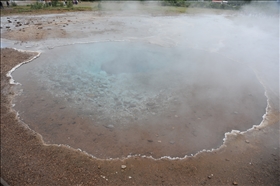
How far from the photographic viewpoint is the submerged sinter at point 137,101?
382 cm

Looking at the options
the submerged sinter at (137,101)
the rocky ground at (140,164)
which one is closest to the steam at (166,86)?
the submerged sinter at (137,101)

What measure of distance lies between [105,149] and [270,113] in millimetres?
3394

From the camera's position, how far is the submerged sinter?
382 cm

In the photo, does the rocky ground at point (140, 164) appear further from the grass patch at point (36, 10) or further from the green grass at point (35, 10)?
the grass patch at point (36, 10)

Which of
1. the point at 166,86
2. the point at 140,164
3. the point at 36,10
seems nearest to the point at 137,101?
the point at 166,86

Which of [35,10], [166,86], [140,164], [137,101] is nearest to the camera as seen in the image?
[140,164]

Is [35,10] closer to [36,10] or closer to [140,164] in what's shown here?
[36,10]

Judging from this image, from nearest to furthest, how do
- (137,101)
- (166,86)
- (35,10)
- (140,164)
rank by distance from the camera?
(140,164) → (137,101) → (166,86) → (35,10)

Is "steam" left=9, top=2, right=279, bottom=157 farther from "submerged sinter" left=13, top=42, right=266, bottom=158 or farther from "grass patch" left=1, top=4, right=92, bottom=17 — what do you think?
"grass patch" left=1, top=4, right=92, bottom=17

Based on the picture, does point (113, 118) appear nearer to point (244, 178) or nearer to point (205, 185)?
point (205, 185)

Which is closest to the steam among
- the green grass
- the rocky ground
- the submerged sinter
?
the submerged sinter

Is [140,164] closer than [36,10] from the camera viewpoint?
Yes

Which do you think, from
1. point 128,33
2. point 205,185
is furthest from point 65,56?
point 205,185

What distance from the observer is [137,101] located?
4.80m
